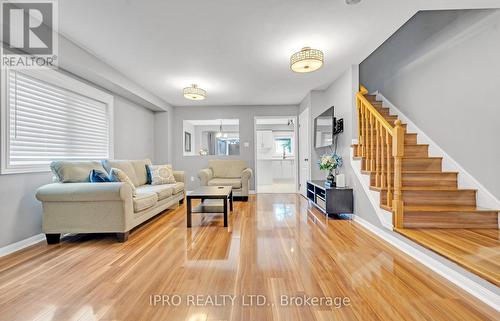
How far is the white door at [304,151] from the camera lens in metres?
5.08

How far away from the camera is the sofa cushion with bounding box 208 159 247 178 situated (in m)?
5.54

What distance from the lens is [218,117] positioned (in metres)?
6.16

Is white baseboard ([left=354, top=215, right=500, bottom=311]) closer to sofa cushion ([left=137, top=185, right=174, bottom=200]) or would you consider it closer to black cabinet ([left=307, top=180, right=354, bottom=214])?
black cabinet ([left=307, top=180, right=354, bottom=214])

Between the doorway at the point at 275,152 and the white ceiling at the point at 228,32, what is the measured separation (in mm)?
4423

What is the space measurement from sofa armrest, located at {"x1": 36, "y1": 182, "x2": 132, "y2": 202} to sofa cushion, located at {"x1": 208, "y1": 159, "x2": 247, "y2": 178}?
3.16 m

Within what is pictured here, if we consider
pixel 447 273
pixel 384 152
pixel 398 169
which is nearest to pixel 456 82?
pixel 384 152

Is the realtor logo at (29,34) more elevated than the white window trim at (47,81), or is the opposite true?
the realtor logo at (29,34)

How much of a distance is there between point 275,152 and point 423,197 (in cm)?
678

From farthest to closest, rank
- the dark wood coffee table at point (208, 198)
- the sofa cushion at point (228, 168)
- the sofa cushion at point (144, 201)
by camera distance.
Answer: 1. the sofa cushion at point (228, 168)
2. the dark wood coffee table at point (208, 198)
3. the sofa cushion at point (144, 201)

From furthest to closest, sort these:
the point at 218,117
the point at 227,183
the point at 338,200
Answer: the point at 218,117 → the point at 227,183 → the point at 338,200

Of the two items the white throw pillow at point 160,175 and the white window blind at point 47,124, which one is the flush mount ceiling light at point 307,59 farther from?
the white window blind at point 47,124

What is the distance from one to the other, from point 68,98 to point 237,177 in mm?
3468

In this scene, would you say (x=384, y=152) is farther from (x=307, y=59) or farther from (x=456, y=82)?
(x=307, y=59)

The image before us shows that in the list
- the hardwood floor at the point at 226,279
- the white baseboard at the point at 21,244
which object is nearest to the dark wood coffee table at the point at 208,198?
the hardwood floor at the point at 226,279
